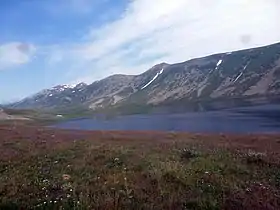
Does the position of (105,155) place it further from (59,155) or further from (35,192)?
(35,192)

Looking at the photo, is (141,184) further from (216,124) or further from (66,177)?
(216,124)

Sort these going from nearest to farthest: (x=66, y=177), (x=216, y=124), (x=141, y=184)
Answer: (x=141, y=184)
(x=66, y=177)
(x=216, y=124)

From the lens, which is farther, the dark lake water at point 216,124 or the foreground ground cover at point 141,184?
the dark lake water at point 216,124

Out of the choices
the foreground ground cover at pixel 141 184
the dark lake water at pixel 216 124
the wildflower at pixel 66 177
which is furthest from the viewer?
the dark lake water at pixel 216 124

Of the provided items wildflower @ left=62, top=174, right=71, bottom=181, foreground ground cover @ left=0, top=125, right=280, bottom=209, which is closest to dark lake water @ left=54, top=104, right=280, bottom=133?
foreground ground cover @ left=0, top=125, right=280, bottom=209

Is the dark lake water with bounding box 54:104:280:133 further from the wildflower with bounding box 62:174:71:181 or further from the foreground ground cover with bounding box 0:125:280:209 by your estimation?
the wildflower with bounding box 62:174:71:181

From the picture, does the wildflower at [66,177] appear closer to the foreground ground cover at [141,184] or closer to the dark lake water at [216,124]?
the foreground ground cover at [141,184]

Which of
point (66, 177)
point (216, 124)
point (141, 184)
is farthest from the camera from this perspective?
point (216, 124)

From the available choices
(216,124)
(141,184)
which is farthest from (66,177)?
(216,124)

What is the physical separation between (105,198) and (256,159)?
400 inches

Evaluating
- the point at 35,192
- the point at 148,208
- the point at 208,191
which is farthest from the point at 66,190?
the point at 208,191

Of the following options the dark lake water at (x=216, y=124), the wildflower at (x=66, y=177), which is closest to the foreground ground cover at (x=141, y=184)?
the wildflower at (x=66, y=177)

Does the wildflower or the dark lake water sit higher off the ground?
the wildflower

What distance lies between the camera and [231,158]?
19094mm
